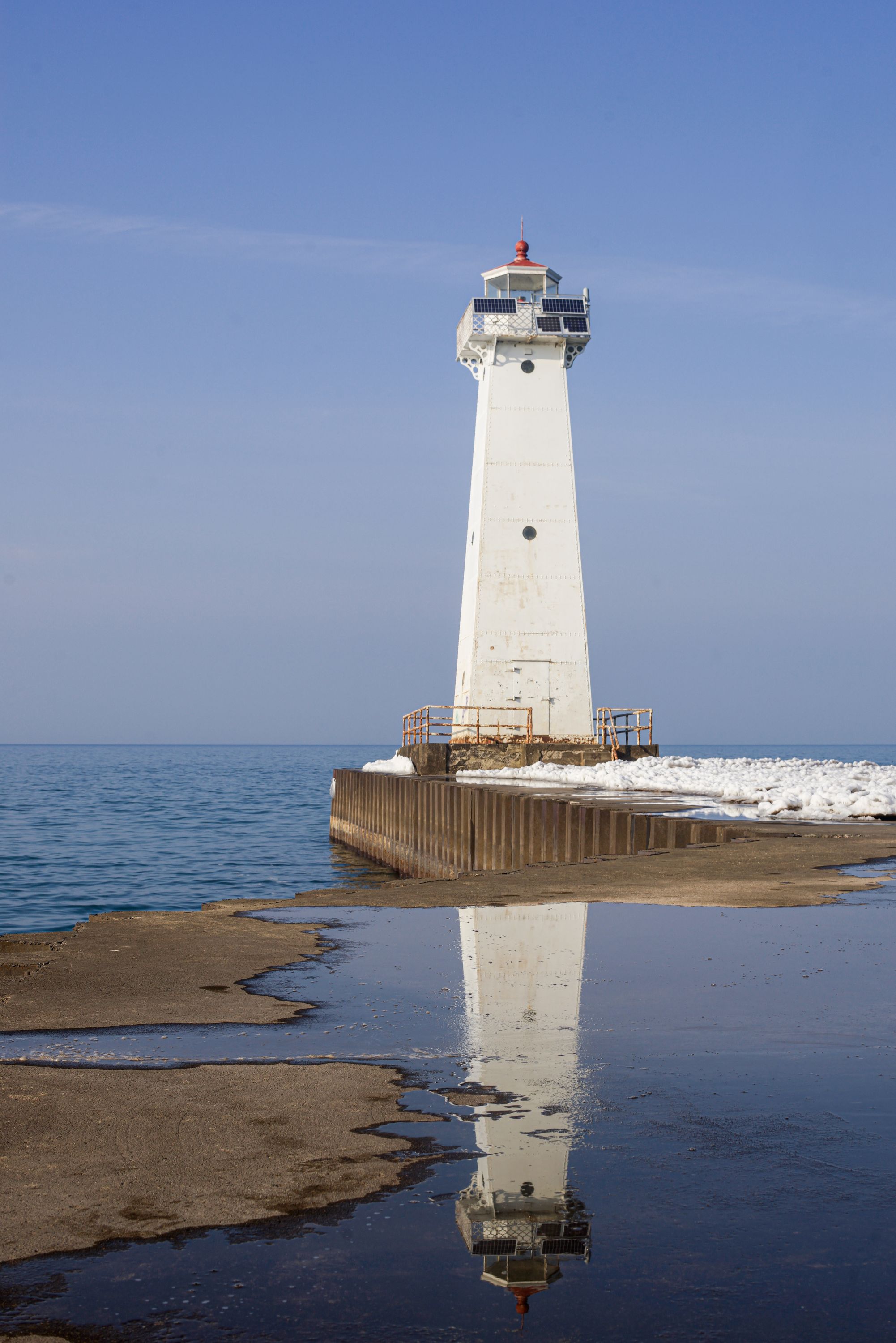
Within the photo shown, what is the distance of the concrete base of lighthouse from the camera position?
30.5m

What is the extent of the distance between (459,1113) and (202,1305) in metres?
1.38

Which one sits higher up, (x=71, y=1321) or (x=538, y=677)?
(x=538, y=677)

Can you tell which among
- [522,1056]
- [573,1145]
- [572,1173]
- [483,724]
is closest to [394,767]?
[483,724]

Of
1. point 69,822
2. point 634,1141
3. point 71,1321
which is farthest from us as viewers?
point 69,822

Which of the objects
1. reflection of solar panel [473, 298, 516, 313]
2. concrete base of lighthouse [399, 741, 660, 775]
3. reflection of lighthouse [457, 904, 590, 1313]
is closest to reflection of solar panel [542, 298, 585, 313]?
reflection of solar panel [473, 298, 516, 313]

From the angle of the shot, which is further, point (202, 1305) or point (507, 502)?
point (507, 502)

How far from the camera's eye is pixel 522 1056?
14.9 feet

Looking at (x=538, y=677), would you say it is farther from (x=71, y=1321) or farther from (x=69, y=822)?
(x=71, y=1321)

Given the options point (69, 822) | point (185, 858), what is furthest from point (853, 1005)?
point (69, 822)

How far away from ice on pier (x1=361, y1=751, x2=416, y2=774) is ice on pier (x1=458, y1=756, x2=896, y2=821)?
1.96m

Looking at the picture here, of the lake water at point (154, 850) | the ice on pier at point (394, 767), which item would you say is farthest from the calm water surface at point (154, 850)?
the ice on pier at point (394, 767)

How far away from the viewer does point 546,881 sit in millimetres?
10227

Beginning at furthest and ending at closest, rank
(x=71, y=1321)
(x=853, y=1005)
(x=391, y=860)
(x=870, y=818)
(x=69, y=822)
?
(x=69, y=822) → (x=391, y=860) → (x=870, y=818) → (x=853, y=1005) → (x=71, y=1321)

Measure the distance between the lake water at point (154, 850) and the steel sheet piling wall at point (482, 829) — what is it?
3.85ft
